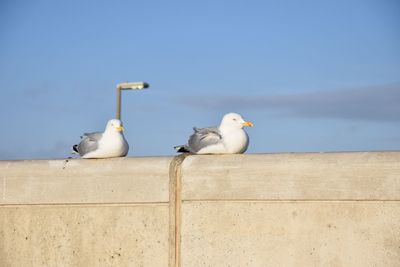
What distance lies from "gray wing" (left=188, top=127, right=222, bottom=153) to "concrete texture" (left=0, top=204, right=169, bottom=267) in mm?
995

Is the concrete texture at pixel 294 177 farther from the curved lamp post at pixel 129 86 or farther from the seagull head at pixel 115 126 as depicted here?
the curved lamp post at pixel 129 86

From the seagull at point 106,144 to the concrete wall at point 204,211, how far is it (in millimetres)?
475

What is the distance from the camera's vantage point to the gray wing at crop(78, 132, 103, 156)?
324 inches

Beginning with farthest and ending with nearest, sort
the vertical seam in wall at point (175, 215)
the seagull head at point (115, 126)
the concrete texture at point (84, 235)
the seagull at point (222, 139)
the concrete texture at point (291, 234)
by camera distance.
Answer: the seagull head at point (115, 126), the seagull at point (222, 139), the concrete texture at point (84, 235), the vertical seam in wall at point (175, 215), the concrete texture at point (291, 234)

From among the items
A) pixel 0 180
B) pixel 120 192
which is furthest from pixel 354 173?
pixel 0 180

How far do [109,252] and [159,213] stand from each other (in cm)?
58

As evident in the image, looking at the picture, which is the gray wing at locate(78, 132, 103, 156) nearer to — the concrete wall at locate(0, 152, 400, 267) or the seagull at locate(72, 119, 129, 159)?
the seagull at locate(72, 119, 129, 159)

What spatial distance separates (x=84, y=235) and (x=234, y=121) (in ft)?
5.90

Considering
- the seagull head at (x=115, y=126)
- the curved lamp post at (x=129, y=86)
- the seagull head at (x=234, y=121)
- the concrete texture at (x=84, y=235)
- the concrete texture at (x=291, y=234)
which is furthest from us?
the curved lamp post at (x=129, y=86)

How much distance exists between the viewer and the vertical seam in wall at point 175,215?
22.9ft

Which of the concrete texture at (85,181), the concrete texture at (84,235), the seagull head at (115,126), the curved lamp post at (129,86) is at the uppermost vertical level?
the curved lamp post at (129,86)

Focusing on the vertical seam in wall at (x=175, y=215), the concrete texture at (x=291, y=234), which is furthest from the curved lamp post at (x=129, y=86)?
the concrete texture at (x=291, y=234)

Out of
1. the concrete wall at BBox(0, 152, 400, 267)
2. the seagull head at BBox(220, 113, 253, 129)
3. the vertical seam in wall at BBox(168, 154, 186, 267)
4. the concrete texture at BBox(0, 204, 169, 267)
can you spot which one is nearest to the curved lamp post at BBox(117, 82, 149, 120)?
the seagull head at BBox(220, 113, 253, 129)

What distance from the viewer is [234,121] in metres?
8.16
